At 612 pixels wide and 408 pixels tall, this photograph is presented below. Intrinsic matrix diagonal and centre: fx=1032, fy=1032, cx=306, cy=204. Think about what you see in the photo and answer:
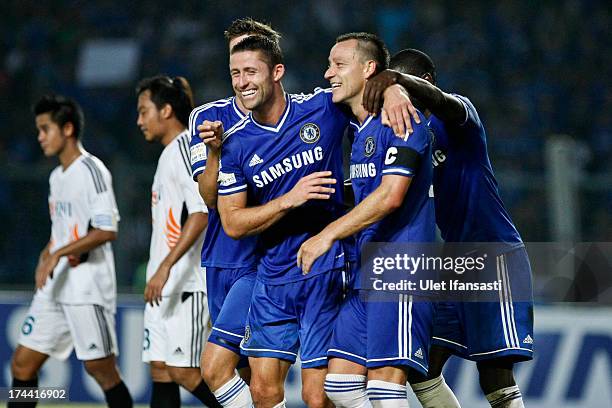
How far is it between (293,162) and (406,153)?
2.34 feet

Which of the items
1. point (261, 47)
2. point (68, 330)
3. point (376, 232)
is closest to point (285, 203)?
point (376, 232)

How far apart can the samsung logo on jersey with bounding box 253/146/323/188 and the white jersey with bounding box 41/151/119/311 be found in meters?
2.36

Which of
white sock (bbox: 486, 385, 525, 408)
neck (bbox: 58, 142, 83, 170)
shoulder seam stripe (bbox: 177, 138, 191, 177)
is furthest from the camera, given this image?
neck (bbox: 58, 142, 83, 170)

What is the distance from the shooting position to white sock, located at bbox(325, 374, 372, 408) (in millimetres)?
4785

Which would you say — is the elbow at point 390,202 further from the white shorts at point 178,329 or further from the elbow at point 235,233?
the white shorts at point 178,329

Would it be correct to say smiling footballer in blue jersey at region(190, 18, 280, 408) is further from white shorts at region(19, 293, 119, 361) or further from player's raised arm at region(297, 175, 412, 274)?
white shorts at region(19, 293, 119, 361)

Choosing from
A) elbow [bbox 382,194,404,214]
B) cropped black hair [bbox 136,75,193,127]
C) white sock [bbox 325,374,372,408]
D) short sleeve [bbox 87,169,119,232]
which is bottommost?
white sock [bbox 325,374,372,408]

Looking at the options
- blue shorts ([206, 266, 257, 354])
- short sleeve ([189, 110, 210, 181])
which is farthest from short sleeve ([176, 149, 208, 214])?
short sleeve ([189, 110, 210, 181])

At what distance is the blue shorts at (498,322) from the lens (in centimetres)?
521

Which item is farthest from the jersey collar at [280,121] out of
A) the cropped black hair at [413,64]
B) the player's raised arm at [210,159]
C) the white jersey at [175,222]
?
the white jersey at [175,222]

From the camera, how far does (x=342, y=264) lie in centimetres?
506

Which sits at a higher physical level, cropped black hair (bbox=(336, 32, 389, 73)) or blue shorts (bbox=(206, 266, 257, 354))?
cropped black hair (bbox=(336, 32, 389, 73))

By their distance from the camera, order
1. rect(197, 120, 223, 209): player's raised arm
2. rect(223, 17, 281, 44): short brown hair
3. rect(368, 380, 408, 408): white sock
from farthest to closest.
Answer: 1. rect(223, 17, 281, 44): short brown hair
2. rect(197, 120, 223, 209): player's raised arm
3. rect(368, 380, 408, 408): white sock

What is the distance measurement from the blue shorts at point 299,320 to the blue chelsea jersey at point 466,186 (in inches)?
27.9
